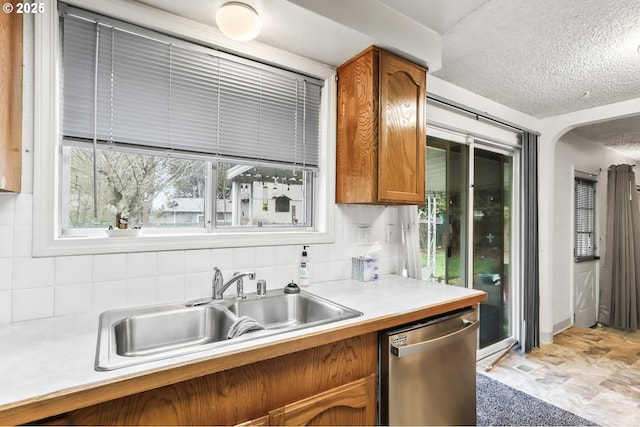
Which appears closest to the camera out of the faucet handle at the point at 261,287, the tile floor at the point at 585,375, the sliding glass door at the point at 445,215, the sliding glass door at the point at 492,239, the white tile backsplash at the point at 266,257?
the faucet handle at the point at 261,287

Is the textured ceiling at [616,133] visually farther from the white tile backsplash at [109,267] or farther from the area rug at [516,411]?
the white tile backsplash at [109,267]

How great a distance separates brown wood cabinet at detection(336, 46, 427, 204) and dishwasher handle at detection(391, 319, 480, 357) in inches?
30.2

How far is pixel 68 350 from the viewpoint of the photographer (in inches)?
37.9

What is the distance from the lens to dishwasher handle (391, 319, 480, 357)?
1328mm

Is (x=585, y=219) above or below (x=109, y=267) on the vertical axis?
above

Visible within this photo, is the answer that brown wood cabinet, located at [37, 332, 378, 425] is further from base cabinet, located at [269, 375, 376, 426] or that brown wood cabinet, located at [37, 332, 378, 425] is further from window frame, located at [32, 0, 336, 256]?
window frame, located at [32, 0, 336, 256]

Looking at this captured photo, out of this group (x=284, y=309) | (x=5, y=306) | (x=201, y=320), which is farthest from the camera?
(x=284, y=309)

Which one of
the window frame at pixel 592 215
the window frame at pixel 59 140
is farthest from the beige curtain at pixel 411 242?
the window frame at pixel 592 215

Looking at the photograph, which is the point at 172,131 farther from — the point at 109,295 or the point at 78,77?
the point at 109,295

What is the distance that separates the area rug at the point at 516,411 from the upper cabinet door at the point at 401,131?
1561mm

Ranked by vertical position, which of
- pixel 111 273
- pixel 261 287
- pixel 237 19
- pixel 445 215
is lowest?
pixel 261 287

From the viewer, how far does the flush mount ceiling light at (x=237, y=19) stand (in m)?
1.35

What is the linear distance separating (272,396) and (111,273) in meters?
0.88

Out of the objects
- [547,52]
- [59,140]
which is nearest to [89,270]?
[59,140]
